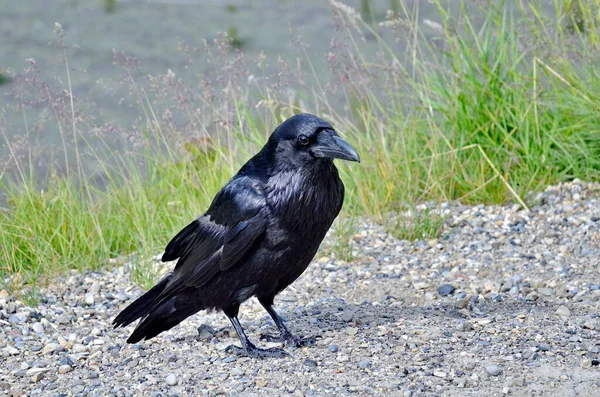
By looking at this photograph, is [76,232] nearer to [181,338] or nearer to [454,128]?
[181,338]

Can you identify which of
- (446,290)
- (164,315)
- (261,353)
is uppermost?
(164,315)

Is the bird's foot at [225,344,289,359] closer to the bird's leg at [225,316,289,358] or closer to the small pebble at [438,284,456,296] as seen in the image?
the bird's leg at [225,316,289,358]

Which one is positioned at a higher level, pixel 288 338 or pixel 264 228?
pixel 264 228

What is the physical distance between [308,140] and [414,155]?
2.37 meters

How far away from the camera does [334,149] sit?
3.72 metres

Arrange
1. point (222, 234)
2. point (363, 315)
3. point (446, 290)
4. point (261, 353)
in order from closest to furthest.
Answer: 1. point (222, 234)
2. point (261, 353)
3. point (363, 315)
4. point (446, 290)

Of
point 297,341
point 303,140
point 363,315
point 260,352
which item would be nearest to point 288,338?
point 297,341

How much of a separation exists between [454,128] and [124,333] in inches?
103

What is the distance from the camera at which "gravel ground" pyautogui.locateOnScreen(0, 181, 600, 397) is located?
3719 millimetres

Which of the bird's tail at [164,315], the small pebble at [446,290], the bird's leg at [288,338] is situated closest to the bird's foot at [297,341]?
the bird's leg at [288,338]

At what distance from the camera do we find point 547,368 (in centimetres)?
371

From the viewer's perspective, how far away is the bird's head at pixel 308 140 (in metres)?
3.76

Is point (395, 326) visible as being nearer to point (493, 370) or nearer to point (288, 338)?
point (288, 338)

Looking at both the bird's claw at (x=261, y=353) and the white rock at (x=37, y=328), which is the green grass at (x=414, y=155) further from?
the bird's claw at (x=261, y=353)
